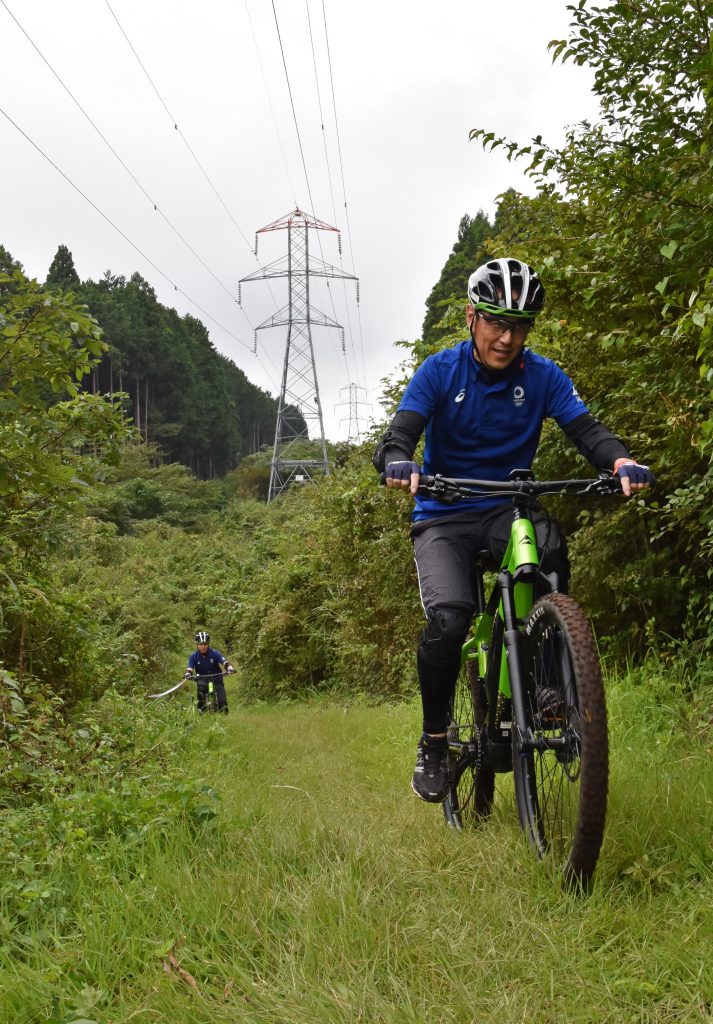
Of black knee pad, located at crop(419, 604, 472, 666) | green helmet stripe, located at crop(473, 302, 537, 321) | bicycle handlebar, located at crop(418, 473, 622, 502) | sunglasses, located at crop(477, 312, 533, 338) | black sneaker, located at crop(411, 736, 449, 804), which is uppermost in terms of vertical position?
green helmet stripe, located at crop(473, 302, 537, 321)

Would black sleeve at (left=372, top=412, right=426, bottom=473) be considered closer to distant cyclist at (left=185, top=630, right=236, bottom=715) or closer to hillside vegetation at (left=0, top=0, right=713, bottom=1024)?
hillside vegetation at (left=0, top=0, right=713, bottom=1024)

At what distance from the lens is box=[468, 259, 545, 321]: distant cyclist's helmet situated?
3.59 m

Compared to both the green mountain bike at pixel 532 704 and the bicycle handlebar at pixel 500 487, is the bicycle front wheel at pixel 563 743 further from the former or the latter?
the bicycle handlebar at pixel 500 487

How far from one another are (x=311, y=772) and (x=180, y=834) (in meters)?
3.49

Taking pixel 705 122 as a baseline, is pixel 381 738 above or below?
below

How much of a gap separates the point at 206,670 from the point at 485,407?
13.0 meters

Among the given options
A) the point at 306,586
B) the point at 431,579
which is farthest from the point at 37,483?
the point at 306,586

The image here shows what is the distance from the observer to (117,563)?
3831 cm

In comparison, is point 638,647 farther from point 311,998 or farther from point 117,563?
point 117,563

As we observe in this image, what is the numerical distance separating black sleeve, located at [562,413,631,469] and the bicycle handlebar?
0.19m

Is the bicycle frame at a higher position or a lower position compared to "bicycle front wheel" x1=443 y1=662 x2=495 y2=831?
higher

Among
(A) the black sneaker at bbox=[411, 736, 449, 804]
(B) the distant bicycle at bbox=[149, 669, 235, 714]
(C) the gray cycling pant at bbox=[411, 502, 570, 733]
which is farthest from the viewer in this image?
(B) the distant bicycle at bbox=[149, 669, 235, 714]

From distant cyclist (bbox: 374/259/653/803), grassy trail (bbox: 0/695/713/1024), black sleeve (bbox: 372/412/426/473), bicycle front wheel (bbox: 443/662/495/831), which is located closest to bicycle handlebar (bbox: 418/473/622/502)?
distant cyclist (bbox: 374/259/653/803)

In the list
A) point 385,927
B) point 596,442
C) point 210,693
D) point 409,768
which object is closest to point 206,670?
point 210,693
